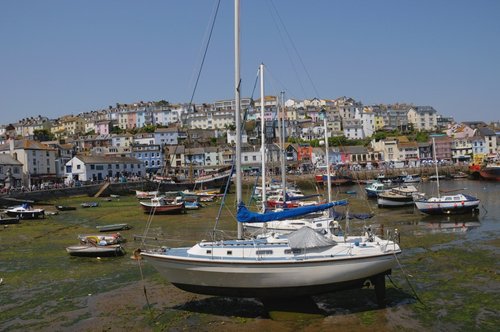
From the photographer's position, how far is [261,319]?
15.3m

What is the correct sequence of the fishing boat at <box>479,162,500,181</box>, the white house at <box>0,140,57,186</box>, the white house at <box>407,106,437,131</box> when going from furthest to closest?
the white house at <box>407,106,437,131</box>
the white house at <box>0,140,57,186</box>
the fishing boat at <box>479,162,500,181</box>

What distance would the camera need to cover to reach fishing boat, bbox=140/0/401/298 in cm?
1545

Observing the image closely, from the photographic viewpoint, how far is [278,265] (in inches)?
606

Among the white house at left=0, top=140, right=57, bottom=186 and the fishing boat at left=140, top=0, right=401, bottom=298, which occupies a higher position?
the white house at left=0, top=140, right=57, bottom=186

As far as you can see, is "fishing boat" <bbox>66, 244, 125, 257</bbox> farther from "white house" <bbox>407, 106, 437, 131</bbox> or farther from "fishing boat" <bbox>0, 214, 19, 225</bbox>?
"white house" <bbox>407, 106, 437, 131</bbox>

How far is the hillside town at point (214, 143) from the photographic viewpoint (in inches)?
3605

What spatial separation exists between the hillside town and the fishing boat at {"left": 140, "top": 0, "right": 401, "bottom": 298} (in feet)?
72.7

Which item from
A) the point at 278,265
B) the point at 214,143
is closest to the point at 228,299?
the point at 278,265

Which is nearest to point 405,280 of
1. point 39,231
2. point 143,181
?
point 39,231

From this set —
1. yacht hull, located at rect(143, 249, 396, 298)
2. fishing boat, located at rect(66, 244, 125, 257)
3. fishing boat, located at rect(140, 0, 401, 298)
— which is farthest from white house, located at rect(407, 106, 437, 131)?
yacht hull, located at rect(143, 249, 396, 298)

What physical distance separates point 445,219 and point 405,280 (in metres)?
19.7

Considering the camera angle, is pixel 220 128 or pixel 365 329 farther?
pixel 220 128

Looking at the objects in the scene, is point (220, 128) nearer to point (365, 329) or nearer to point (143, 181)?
point (143, 181)

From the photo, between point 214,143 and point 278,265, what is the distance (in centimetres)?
12772
